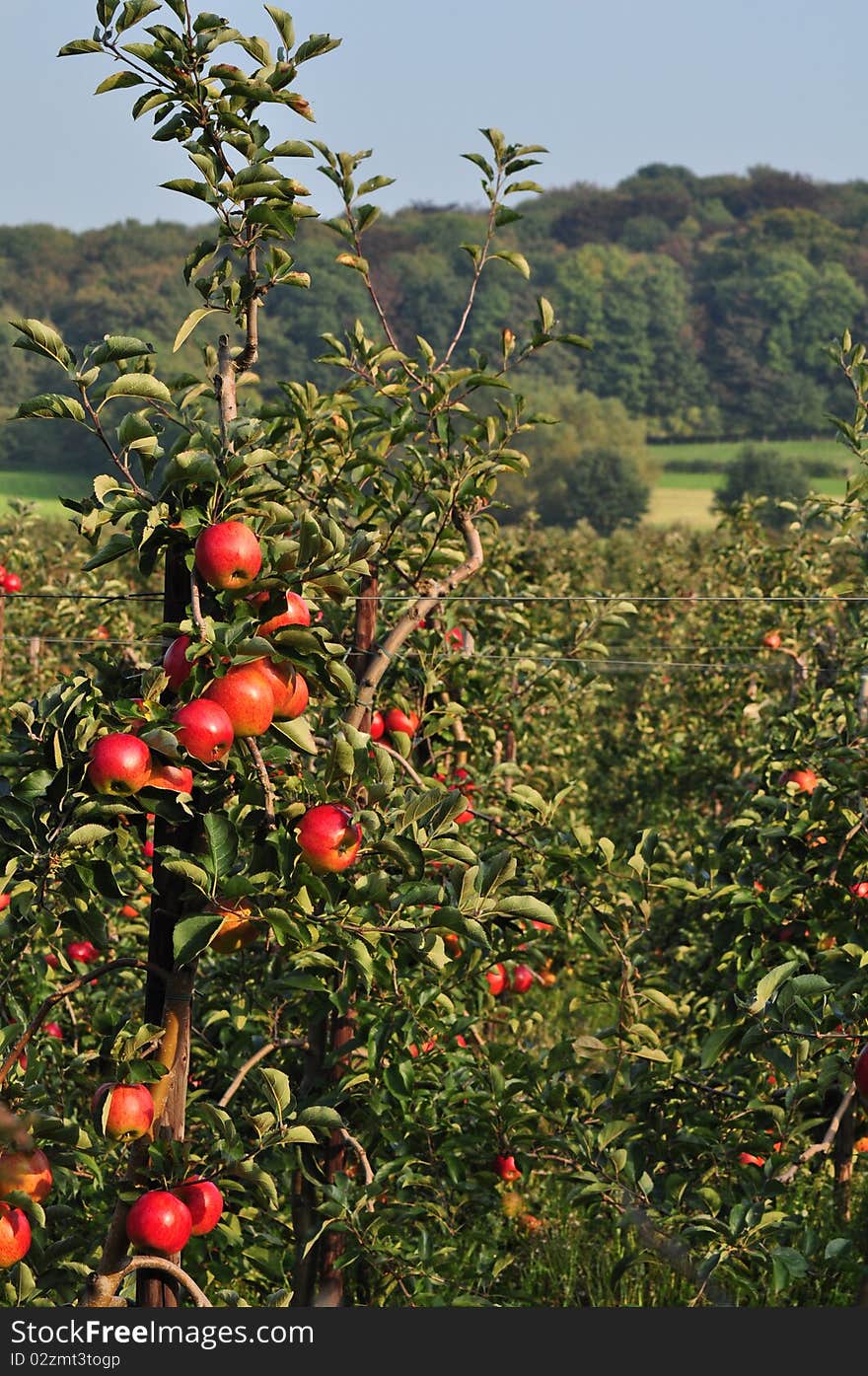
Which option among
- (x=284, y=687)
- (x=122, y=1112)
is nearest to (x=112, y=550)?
(x=284, y=687)

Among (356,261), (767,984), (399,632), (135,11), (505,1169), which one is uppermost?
(135,11)

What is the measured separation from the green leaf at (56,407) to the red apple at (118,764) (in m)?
0.49

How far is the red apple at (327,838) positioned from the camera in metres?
2.12

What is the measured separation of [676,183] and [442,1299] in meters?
101

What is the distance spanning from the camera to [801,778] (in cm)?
376

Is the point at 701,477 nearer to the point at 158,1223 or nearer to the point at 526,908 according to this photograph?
the point at 526,908

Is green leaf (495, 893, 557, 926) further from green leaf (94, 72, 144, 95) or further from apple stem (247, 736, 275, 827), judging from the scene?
green leaf (94, 72, 144, 95)

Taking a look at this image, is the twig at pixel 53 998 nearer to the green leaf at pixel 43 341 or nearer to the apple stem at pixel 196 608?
the apple stem at pixel 196 608

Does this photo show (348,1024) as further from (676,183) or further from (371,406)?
(676,183)

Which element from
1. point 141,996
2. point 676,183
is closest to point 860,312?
point 676,183

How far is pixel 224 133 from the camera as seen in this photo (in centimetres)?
217

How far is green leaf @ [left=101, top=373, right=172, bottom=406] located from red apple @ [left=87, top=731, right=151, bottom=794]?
0.52 metres

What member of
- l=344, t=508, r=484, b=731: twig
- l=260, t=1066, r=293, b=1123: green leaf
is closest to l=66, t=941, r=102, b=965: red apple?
l=344, t=508, r=484, b=731: twig

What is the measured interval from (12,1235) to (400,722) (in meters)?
1.60
